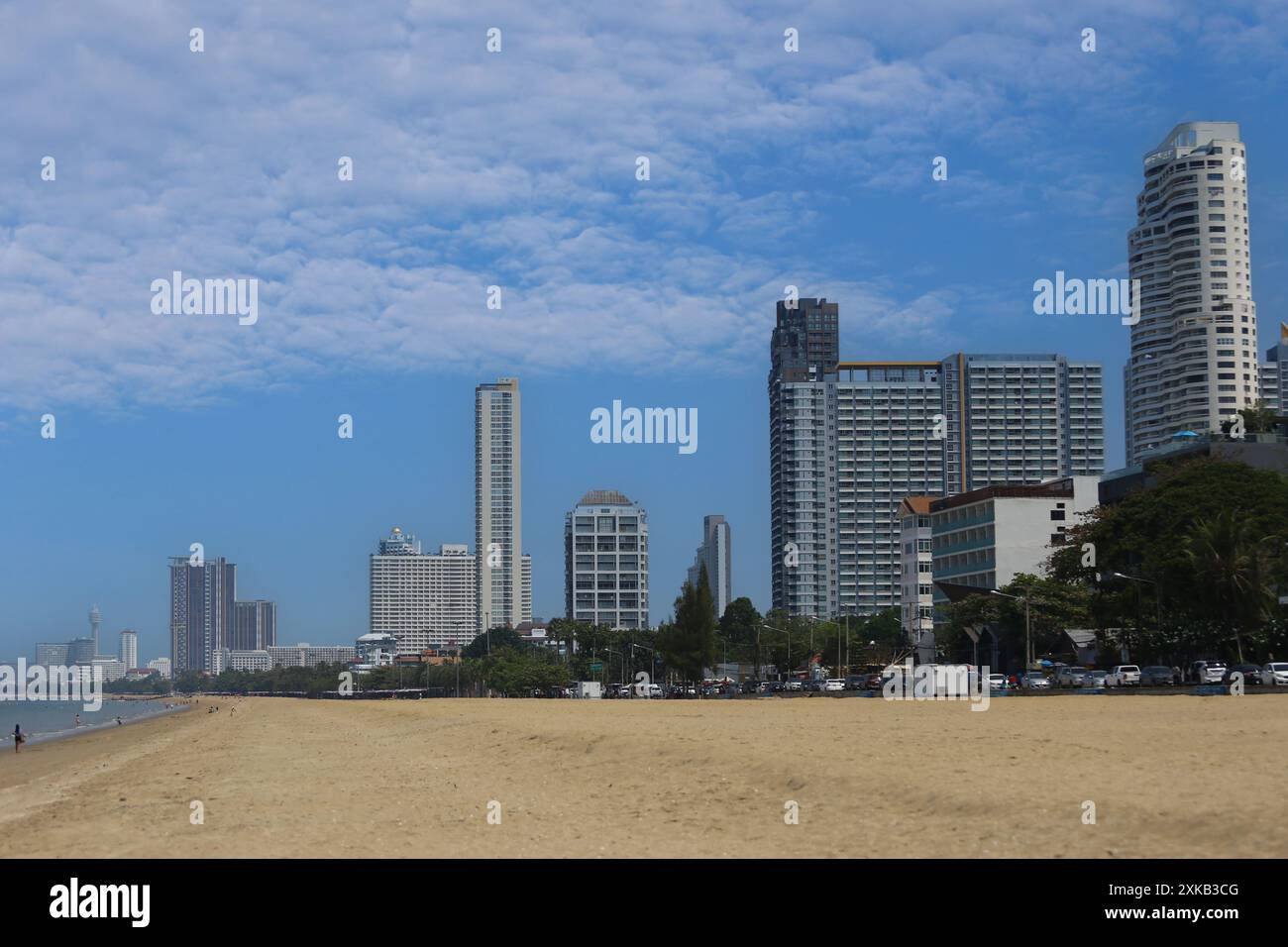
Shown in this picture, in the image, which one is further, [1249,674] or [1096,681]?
[1096,681]

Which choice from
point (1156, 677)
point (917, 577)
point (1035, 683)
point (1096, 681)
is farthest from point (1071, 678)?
point (917, 577)

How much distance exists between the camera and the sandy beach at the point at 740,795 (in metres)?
16.2

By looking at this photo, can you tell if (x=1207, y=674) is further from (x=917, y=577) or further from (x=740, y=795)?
(x=917, y=577)

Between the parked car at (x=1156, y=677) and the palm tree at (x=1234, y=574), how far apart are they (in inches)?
151

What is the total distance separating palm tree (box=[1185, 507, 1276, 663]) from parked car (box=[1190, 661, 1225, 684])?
216cm

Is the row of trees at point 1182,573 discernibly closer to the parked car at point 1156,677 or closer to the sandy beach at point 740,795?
the parked car at point 1156,677

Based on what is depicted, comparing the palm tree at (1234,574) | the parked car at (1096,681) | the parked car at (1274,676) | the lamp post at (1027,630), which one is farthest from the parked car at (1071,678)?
the parked car at (1274,676)

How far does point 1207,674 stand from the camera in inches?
2462

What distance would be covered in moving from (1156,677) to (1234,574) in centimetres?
650

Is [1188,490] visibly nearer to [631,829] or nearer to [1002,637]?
[1002,637]

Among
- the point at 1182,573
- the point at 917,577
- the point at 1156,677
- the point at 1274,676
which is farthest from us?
the point at 917,577
